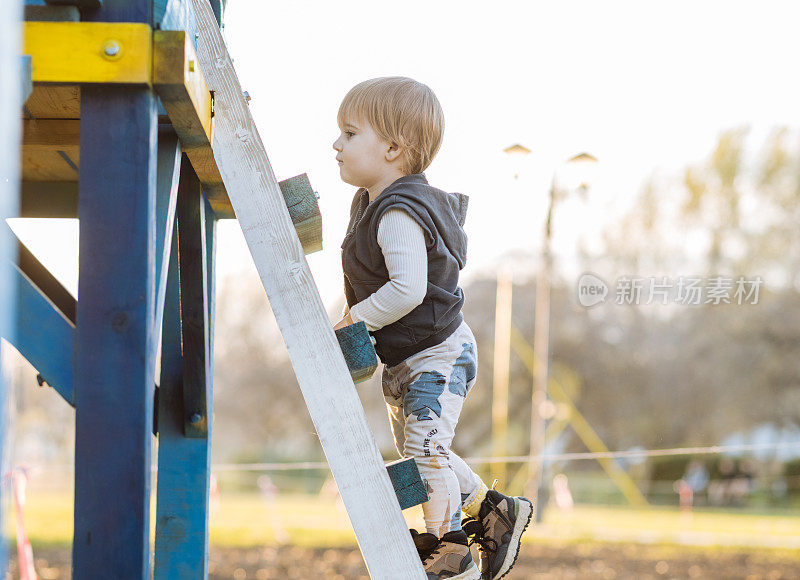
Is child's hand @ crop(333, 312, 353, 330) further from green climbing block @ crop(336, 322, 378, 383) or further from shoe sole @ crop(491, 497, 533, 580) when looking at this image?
shoe sole @ crop(491, 497, 533, 580)

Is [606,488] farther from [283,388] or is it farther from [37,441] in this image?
[37,441]

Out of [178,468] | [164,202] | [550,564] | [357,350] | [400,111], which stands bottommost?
[550,564]

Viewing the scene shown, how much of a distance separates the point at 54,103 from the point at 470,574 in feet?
3.94

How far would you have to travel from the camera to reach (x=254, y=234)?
4.86 ft

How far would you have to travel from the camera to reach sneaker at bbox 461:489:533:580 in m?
1.79

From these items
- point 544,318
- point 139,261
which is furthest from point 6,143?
point 544,318

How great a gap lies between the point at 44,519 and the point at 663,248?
51.0 ft

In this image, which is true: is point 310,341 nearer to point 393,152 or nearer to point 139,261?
point 139,261

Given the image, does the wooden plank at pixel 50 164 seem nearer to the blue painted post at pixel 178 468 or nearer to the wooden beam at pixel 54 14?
the blue painted post at pixel 178 468

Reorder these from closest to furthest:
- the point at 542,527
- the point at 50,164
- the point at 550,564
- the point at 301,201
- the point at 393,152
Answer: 1. the point at 301,201
2. the point at 393,152
3. the point at 50,164
4. the point at 550,564
5. the point at 542,527

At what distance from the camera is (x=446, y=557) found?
1630mm

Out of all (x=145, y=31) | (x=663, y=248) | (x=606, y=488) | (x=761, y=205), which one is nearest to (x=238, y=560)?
(x=145, y=31)

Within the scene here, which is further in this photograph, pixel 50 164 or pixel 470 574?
pixel 50 164


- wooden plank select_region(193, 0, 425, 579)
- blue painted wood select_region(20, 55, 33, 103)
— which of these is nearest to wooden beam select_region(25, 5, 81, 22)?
blue painted wood select_region(20, 55, 33, 103)
